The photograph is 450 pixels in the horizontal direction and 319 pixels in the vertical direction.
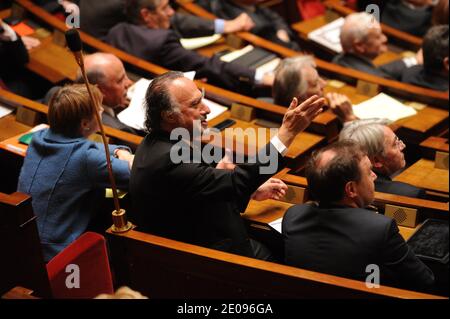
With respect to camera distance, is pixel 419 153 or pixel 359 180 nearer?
pixel 359 180

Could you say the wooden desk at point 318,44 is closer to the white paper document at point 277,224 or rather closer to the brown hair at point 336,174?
the white paper document at point 277,224

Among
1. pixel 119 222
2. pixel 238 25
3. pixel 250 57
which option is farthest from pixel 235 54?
pixel 119 222

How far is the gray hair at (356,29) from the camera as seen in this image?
3389 millimetres

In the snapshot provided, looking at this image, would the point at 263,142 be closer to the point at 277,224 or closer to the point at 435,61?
the point at 277,224

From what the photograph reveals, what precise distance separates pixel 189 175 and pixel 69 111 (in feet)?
1.81

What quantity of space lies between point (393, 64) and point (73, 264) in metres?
2.09

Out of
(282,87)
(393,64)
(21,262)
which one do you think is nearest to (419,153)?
(282,87)

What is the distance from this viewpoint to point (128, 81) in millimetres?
2910

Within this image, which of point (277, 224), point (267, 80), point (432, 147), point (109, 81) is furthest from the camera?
point (267, 80)

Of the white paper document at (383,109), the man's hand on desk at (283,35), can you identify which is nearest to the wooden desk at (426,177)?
the white paper document at (383,109)

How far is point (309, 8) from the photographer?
4.70 meters

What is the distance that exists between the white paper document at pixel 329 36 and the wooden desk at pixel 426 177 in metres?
1.19

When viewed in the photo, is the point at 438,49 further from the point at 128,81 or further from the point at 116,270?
the point at 116,270
